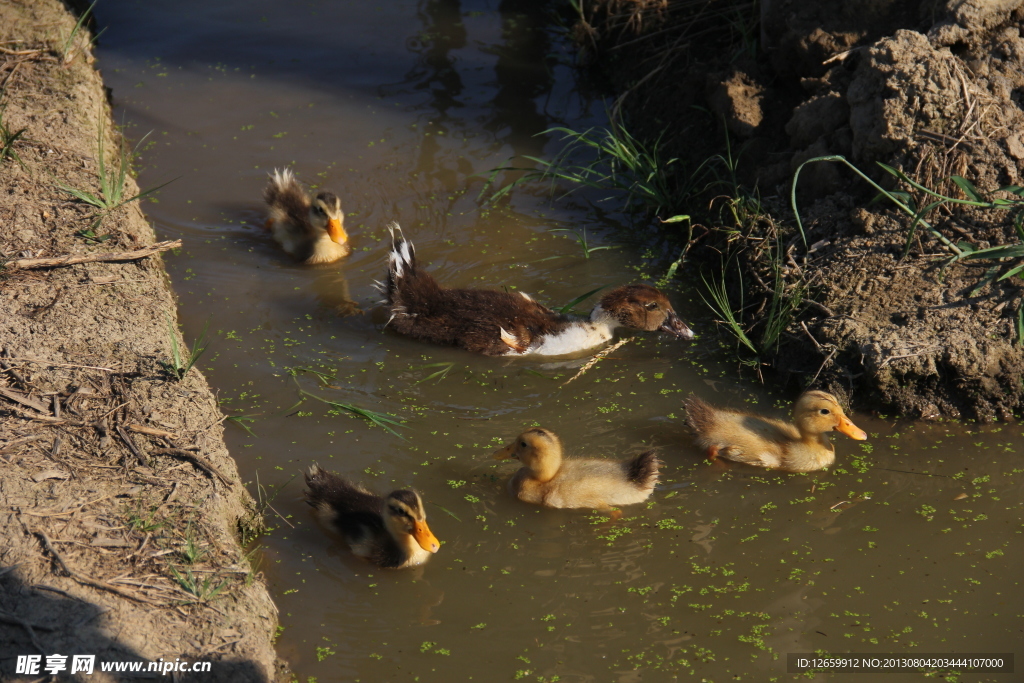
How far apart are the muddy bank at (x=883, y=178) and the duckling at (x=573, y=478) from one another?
4.72 feet

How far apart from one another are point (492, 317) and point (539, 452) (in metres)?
1.36

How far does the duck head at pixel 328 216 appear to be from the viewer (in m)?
6.04

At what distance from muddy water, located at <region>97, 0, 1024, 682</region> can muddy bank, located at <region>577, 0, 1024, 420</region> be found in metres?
0.32

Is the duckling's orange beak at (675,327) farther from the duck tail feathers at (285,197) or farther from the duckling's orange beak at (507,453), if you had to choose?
the duck tail feathers at (285,197)

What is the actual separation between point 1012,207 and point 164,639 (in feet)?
16.5

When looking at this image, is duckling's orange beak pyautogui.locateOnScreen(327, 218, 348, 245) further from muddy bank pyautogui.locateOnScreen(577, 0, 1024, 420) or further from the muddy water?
muddy bank pyautogui.locateOnScreen(577, 0, 1024, 420)

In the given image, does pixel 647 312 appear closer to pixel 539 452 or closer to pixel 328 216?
pixel 539 452

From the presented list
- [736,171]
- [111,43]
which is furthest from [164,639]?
[111,43]

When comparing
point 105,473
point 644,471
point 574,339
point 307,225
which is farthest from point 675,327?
point 105,473

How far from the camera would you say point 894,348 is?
16.1 feet

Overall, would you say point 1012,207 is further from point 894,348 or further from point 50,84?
point 50,84

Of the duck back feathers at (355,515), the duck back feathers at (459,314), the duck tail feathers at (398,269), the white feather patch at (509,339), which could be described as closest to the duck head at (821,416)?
the duck back feathers at (459,314)

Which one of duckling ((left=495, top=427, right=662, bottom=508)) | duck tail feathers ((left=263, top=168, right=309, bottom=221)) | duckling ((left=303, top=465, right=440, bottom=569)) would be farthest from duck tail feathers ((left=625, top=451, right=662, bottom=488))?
duck tail feathers ((left=263, top=168, right=309, bottom=221))

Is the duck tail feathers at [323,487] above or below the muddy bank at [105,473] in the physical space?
below
